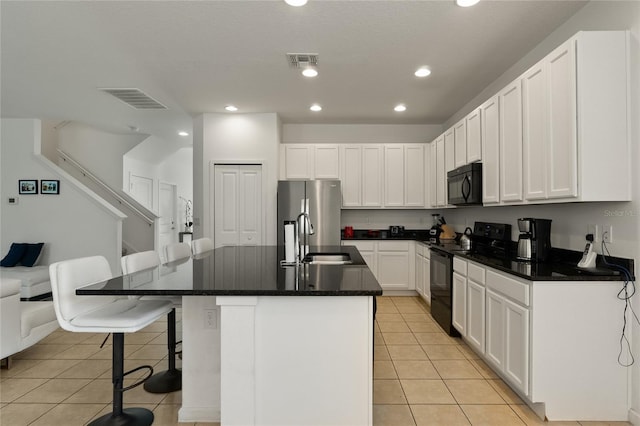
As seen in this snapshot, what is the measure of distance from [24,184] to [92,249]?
1.47m

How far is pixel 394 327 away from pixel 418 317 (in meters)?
0.53

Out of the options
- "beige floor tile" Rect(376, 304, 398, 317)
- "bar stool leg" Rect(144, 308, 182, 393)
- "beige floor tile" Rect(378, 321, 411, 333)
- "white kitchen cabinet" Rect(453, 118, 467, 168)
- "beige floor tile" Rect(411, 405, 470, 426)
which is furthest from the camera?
"beige floor tile" Rect(376, 304, 398, 317)

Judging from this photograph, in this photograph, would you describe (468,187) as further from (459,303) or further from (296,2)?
(296,2)

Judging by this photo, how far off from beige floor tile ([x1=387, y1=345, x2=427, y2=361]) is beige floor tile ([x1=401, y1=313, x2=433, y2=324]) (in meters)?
0.85

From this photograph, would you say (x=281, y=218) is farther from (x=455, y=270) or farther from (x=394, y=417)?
(x=394, y=417)

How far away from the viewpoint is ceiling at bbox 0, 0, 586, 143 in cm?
260

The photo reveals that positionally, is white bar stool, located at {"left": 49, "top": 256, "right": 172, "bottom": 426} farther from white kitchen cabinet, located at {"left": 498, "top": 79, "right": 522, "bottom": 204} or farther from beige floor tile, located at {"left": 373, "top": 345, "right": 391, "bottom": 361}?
white kitchen cabinet, located at {"left": 498, "top": 79, "right": 522, "bottom": 204}

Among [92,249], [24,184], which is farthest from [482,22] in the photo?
[24,184]

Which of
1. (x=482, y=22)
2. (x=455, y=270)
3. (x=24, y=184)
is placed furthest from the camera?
(x=24, y=184)

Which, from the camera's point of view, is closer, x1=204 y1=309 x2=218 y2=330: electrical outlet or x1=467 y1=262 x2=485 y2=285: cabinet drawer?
x1=204 y1=309 x2=218 y2=330: electrical outlet

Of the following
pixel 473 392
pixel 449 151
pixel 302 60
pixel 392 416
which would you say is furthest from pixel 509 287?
pixel 302 60

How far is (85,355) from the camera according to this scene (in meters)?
3.23

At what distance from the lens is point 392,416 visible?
2.25 m

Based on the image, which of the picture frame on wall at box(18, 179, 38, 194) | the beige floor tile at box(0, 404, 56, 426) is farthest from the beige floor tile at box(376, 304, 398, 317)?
the picture frame on wall at box(18, 179, 38, 194)
